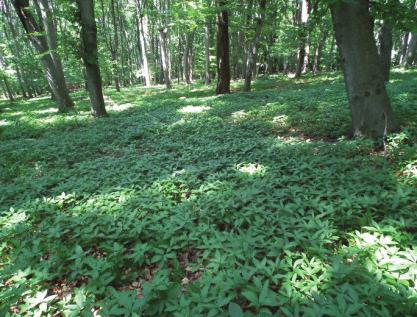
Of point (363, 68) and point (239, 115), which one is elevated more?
point (363, 68)

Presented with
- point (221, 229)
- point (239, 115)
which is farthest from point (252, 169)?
point (239, 115)

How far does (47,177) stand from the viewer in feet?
18.6

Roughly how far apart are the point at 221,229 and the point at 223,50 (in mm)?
12456

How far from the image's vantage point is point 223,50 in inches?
556

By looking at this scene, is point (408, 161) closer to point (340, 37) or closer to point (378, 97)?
point (378, 97)

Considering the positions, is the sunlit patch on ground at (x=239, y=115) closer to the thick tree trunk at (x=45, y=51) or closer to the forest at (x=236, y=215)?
the forest at (x=236, y=215)

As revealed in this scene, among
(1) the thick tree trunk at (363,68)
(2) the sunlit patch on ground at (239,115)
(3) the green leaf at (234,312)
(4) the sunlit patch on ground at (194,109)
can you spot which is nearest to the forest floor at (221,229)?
(3) the green leaf at (234,312)

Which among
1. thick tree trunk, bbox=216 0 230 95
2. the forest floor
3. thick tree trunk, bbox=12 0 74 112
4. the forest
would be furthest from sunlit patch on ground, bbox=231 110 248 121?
thick tree trunk, bbox=12 0 74 112

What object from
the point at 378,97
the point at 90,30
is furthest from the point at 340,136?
the point at 90,30

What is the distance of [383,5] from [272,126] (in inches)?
142

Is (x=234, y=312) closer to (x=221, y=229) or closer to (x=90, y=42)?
(x=221, y=229)

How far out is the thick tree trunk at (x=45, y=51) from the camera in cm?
1233

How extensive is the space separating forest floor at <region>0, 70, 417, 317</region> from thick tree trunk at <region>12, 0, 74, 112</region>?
7.75m

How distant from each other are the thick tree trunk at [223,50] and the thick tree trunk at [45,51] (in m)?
7.86
